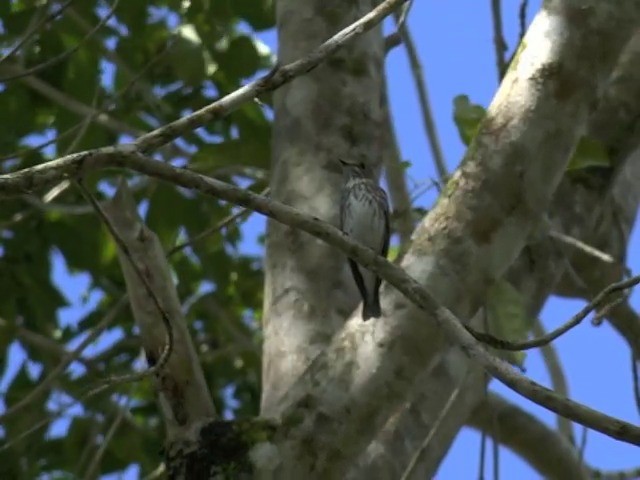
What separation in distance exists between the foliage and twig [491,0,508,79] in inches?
29.6

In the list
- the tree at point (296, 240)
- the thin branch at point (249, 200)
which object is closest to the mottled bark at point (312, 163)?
the tree at point (296, 240)

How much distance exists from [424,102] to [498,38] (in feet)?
2.13

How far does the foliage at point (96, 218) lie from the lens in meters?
3.80

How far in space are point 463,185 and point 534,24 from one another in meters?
0.38

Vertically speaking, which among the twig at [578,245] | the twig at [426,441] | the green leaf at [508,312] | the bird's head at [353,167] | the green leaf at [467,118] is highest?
the twig at [578,245]

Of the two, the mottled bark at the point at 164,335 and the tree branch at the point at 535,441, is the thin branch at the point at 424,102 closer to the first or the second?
the tree branch at the point at 535,441

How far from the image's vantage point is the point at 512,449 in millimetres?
3785

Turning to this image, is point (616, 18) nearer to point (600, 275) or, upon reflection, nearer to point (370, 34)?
point (370, 34)

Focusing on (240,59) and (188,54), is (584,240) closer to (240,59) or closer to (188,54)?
(240,59)

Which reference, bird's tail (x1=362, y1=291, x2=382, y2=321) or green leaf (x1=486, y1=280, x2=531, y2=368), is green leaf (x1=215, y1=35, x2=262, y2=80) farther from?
bird's tail (x1=362, y1=291, x2=382, y2=321)

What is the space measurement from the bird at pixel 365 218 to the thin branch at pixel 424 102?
18 centimetres

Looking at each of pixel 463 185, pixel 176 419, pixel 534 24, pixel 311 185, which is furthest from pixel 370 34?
pixel 176 419

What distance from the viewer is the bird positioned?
248 centimetres

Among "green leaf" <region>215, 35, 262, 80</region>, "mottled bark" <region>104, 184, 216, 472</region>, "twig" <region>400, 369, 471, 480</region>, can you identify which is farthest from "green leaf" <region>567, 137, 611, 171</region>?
"green leaf" <region>215, 35, 262, 80</region>
